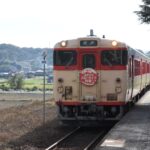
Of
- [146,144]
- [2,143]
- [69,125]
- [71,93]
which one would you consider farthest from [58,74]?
[146,144]

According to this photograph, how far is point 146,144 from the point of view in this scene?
43.8ft

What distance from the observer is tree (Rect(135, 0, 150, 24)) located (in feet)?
81.0

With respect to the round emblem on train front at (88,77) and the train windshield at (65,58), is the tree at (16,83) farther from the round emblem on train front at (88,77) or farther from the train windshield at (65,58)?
the round emblem on train front at (88,77)

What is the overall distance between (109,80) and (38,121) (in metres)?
5.10

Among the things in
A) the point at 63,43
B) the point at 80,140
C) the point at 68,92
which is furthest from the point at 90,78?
the point at 80,140

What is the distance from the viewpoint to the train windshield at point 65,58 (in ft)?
63.2

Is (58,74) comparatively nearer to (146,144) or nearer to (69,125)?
(69,125)

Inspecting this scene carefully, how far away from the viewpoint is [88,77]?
1897cm

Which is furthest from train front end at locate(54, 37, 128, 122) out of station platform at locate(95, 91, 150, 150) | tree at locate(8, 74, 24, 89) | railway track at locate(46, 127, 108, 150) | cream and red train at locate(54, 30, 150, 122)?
tree at locate(8, 74, 24, 89)

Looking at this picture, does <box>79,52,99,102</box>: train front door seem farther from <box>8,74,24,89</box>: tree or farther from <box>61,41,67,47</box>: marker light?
<box>8,74,24,89</box>: tree

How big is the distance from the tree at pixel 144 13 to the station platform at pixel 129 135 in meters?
6.19

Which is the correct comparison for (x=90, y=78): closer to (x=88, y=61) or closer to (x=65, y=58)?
(x=88, y=61)

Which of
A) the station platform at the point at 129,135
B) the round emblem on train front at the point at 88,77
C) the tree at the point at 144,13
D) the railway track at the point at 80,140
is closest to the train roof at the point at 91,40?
the round emblem on train front at the point at 88,77

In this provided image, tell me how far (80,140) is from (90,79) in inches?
93.4
